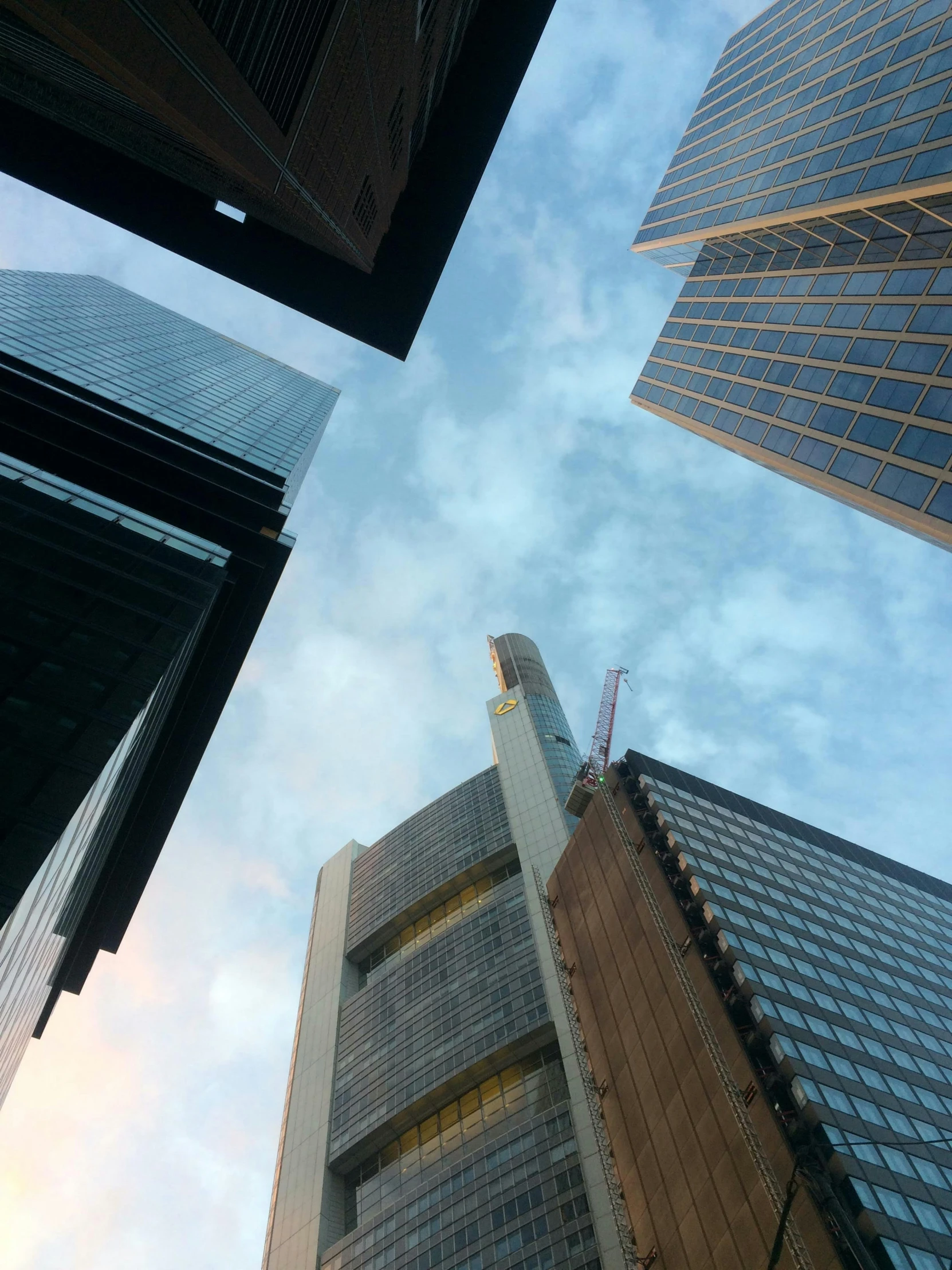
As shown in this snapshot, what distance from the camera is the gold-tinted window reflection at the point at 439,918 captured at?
11400 cm

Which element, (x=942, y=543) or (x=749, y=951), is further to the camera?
(x=749, y=951)

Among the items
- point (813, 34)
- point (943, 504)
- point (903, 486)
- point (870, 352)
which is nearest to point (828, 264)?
point (870, 352)

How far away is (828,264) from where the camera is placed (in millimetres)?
64312

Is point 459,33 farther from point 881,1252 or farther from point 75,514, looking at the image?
point 881,1252

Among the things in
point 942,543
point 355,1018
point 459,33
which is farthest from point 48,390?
point 355,1018

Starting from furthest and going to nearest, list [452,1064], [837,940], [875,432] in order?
[452,1064] → [837,940] → [875,432]

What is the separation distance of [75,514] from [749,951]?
53.0 metres

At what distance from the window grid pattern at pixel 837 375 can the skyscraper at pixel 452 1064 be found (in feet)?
171

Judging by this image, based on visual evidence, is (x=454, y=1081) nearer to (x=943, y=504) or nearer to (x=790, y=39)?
(x=943, y=504)

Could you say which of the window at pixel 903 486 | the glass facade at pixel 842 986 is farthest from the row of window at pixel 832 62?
the glass facade at pixel 842 986

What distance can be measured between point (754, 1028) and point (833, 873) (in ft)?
117

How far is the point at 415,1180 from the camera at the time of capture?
3201 inches

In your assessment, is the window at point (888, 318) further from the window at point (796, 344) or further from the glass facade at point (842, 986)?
the glass facade at point (842, 986)

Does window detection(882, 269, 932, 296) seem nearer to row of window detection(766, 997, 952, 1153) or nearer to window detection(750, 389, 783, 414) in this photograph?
window detection(750, 389, 783, 414)
